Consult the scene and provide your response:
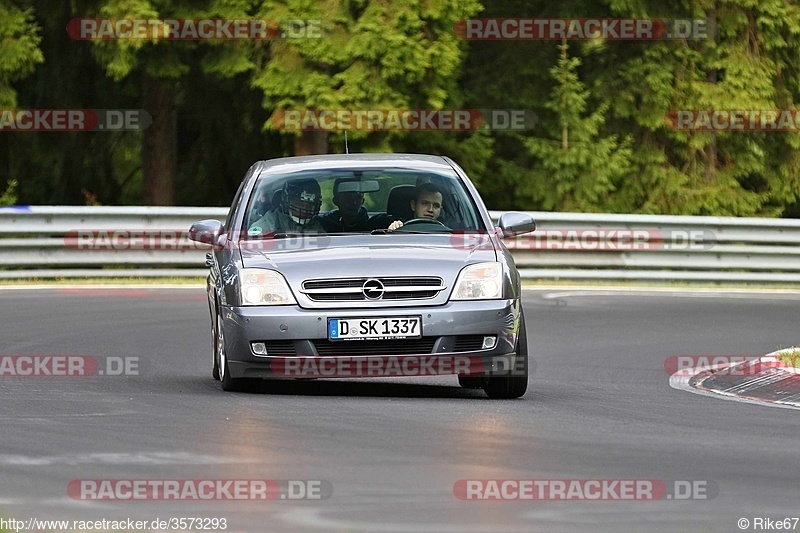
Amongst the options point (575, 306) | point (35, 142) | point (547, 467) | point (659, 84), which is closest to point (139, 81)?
point (35, 142)

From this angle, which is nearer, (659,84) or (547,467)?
(547,467)

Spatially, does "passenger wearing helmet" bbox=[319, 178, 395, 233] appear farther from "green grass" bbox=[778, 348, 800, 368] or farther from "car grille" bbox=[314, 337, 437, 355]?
"green grass" bbox=[778, 348, 800, 368]

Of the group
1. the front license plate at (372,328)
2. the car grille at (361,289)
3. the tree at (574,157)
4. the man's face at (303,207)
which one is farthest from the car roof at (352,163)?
the tree at (574,157)

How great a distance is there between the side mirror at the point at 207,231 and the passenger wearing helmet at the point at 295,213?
0.34 m

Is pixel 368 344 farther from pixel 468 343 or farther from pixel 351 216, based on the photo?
pixel 351 216

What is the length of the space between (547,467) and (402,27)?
2138 cm

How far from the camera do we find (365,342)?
1123cm

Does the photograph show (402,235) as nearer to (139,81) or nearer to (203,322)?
(203,322)

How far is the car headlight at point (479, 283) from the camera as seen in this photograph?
11.4 meters

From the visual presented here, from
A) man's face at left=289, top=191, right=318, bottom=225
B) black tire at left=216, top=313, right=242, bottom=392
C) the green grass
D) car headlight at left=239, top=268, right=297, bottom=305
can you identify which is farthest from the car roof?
the green grass

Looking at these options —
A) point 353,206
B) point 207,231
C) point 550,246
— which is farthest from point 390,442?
point 550,246

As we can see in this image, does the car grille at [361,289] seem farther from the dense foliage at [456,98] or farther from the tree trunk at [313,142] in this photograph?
the tree trunk at [313,142]

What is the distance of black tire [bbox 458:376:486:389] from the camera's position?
12.2 metres

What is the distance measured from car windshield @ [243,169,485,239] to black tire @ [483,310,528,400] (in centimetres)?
100
